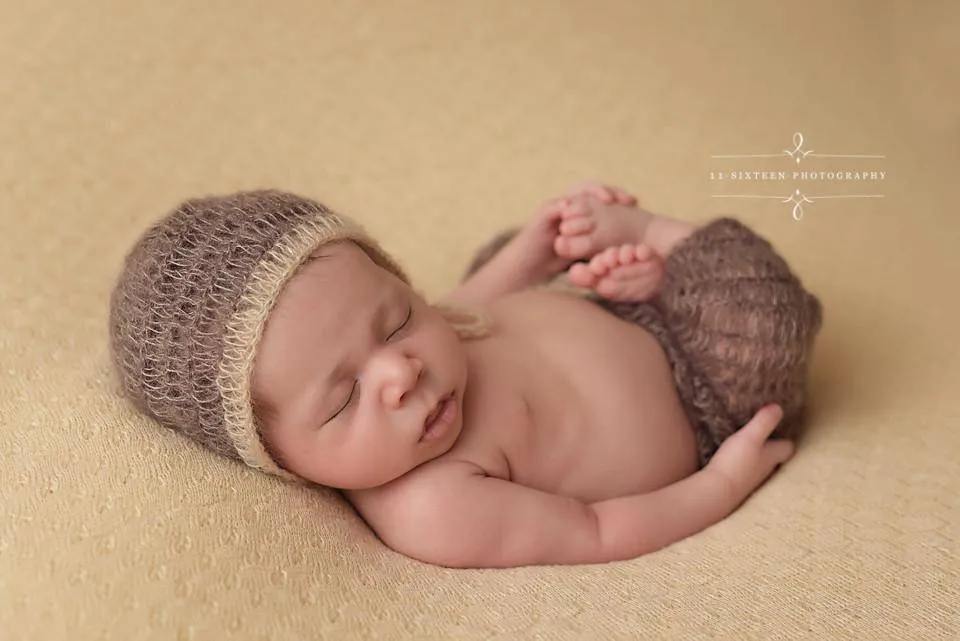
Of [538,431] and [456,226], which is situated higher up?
[456,226]

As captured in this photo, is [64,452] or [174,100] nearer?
[64,452]

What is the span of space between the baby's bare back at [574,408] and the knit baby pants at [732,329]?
0.10ft

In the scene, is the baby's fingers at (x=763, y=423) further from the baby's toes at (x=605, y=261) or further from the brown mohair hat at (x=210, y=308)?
the brown mohair hat at (x=210, y=308)

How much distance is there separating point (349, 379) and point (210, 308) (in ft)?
0.50

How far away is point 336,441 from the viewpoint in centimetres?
92

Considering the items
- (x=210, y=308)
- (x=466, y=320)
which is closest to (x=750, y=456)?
(x=466, y=320)

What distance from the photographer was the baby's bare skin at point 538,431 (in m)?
0.93

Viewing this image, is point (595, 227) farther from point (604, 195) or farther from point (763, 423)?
point (763, 423)

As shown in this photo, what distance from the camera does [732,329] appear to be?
1.13 m

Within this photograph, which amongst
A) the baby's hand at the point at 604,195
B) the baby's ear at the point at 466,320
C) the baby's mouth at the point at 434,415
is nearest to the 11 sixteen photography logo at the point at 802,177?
the baby's hand at the point at 604,195

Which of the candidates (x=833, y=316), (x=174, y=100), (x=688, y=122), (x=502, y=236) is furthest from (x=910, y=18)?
(x=174, y=100)

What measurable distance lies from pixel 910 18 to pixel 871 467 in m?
1.15

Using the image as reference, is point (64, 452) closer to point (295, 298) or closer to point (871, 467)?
point (295, 298)

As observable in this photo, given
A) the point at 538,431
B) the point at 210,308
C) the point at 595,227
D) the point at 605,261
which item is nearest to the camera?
the point at 210,308
